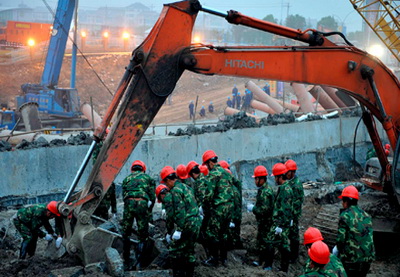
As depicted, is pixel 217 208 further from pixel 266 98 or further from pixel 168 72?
pixel 266 98

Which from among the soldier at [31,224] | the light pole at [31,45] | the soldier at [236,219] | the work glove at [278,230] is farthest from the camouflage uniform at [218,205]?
the light pole at [31,45]

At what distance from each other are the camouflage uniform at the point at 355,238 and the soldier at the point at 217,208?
2.21m

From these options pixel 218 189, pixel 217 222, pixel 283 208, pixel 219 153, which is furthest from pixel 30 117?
pixel 283 208

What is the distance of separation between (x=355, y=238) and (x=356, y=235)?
50 millimetres

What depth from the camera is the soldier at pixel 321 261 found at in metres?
5.77

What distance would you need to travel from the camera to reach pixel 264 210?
30.8 ft

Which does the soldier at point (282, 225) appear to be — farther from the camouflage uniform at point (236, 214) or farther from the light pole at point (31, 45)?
the light pole at point (31, 45)

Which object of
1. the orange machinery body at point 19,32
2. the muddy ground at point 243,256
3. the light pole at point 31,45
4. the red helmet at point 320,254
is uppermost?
the orange machinery body at point 19,32

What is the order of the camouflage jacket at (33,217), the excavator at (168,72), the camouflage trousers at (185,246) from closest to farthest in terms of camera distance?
the excavator at (168,72) < the camouflage trousers at (185,246) < the camouflage jacket at (33,217)

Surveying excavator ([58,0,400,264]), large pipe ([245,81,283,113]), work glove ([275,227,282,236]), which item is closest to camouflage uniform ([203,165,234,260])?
work glove ([275,227,282,236])

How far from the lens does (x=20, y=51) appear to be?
4684 cm

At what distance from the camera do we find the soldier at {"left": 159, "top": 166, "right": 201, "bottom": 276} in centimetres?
801

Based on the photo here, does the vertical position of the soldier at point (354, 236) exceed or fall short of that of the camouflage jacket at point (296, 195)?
it falls short

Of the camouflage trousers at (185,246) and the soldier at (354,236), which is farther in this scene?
the camouflage trousers at (185,246)
